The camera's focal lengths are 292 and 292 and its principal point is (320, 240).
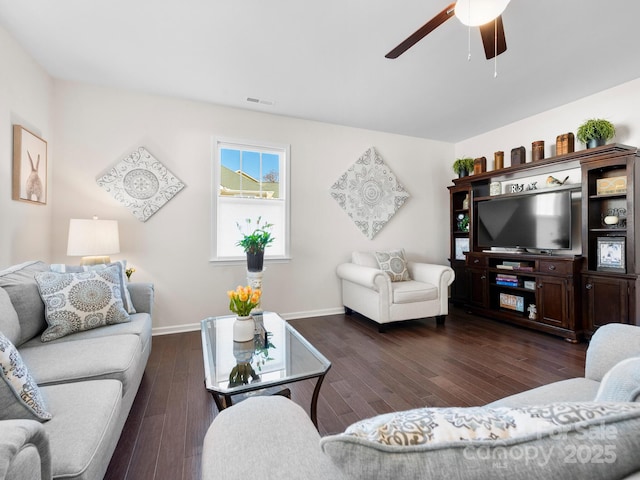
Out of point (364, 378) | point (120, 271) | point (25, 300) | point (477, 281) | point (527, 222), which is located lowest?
point (364, 378)

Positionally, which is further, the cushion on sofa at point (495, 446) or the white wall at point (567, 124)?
the white wall at point (567, 124)

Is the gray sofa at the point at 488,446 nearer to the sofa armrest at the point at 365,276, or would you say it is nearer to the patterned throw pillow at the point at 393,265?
the sofa armrest at the point at 365,276

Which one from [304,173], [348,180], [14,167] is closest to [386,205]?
[348,180]

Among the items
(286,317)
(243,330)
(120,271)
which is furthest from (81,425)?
(286,317)

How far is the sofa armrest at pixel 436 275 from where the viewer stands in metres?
3.46

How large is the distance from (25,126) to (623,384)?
380 centimetres

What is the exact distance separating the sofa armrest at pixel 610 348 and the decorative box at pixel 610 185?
2321mm

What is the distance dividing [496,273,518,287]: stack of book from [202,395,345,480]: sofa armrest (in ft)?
11.7

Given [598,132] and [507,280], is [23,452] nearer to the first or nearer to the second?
[507,280]

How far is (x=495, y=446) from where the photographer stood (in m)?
0.42

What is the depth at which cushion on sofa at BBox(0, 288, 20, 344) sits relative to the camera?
142 cm

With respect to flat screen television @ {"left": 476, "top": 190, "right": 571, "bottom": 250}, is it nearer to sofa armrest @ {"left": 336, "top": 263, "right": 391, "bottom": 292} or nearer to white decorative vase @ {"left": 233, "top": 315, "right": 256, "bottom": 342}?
sofa armrest @ {"left": 336, "top": 263, "right": 391, "bottom": 292}

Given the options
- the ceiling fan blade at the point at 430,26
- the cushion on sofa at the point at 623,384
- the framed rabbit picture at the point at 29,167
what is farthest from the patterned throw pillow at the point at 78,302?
the ceiling fan blade at the point at 430,26

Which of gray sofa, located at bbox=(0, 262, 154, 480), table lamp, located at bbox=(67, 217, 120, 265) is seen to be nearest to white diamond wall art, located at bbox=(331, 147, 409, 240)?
table lamp, located at bbox=(67, 217, 120, 265)
